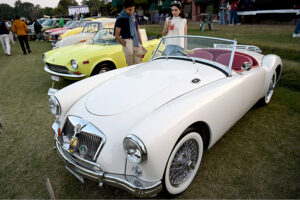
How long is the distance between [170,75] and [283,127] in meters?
2.03

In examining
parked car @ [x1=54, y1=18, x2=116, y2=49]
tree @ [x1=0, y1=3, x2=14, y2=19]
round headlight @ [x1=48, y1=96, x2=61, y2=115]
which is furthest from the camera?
tree @ [x1=0, y1=3, x2=14, y2=19]

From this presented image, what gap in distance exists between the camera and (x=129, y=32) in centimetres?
442

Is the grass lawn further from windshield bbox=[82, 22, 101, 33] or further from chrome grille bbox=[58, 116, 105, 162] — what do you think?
windshield bbox=[82, 22, 101, 33]

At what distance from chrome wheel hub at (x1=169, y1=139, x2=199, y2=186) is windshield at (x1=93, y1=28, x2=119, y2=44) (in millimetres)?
4194

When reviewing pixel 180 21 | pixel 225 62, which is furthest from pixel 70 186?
pixel 180 21

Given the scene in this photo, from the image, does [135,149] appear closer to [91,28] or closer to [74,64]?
[74,64]

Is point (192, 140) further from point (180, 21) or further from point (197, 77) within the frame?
point (180, 21)

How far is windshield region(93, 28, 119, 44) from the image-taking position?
5.67 metres

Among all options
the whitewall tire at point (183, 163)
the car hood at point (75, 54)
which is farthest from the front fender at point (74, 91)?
the car hood at point (75, 54)

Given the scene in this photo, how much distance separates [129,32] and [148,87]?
2.30 metres

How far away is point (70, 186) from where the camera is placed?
2.33m

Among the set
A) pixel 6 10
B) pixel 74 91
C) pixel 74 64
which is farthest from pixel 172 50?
pixel 6 10

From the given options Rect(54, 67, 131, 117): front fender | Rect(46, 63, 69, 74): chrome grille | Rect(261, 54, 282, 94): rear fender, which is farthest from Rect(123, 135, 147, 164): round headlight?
Rect(46, 63, 69, 74): chrome grille

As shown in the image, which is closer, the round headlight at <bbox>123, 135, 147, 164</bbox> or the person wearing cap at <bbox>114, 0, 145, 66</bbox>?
the round headlight at <bbox>123, 135, 147, 164</bbox>
